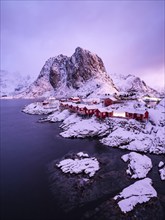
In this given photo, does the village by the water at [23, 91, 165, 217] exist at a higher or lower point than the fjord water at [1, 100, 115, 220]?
higher

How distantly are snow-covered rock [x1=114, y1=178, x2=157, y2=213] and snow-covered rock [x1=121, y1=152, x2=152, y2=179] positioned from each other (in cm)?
294

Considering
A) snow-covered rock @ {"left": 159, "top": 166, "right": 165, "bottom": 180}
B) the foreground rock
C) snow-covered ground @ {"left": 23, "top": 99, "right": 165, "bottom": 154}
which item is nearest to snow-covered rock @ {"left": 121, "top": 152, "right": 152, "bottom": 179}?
the foreground rock

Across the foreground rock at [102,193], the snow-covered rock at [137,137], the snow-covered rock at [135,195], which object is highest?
the snow-covered rock at [137,137]

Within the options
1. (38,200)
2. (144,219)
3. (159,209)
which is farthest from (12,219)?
(159,209)

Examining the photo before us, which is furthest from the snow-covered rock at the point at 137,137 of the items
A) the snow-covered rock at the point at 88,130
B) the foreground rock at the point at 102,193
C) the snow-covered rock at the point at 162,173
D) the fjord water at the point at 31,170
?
the foreground rock at the point at 102,193

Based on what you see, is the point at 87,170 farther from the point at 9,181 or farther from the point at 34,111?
the point at 34,111

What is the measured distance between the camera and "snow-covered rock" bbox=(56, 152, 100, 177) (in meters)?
28.6

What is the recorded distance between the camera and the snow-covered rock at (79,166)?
28.6 metres

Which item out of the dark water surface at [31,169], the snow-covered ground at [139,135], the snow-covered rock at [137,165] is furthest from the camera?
the snow-covered ground at [139,135]

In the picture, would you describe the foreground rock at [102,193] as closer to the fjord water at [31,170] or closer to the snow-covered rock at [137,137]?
the fjord water at [31,170]

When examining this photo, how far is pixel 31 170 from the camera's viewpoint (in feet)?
102

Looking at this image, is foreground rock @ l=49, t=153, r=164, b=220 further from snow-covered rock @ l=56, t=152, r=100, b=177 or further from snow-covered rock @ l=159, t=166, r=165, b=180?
snow-covered rock @ l=159, t=166, r=165, b=180

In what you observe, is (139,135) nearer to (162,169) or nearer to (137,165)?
(137,165)

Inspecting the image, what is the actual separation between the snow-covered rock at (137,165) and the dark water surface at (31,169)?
1733 millimetres
